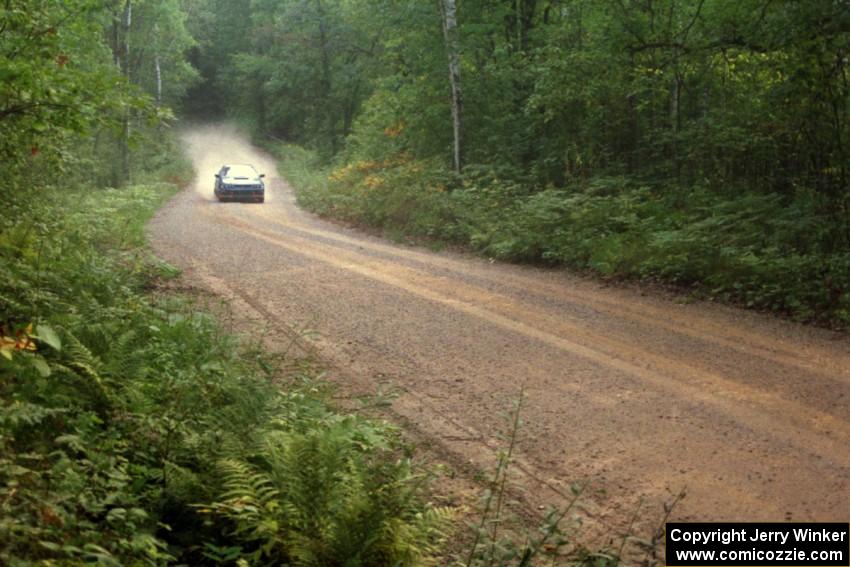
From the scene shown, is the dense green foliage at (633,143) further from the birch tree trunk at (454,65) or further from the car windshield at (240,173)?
the car windshield at (240,173)

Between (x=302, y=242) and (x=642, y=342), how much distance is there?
10.5 m

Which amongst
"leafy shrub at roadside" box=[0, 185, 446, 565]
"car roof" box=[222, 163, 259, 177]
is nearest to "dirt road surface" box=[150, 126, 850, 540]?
"leafy shrub at roadside" box=[0, 185, 446, 565]

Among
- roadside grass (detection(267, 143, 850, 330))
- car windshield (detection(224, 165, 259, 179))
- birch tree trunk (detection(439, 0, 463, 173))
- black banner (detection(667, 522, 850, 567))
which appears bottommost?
black banner (detection(667, 522, 850, 567))

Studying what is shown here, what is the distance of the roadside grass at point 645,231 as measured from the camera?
10320 millimetres

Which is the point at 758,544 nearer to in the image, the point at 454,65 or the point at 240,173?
the point at 454,65

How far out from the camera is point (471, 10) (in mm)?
22375

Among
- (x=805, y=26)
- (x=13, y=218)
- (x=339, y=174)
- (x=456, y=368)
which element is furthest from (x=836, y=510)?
(x=339, y=174)

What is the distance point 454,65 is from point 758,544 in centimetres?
1872

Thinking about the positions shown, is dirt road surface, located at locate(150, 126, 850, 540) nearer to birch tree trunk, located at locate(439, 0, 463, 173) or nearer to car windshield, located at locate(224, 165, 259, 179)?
birch tree trunk, located at locate(439, 0, 463, 173)

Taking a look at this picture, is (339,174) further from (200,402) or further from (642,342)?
(200,402)

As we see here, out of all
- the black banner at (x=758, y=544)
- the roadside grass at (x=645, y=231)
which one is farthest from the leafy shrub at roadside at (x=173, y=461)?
the roadside grass at (x=645, y=231)

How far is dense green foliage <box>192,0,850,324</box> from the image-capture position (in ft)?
36.6

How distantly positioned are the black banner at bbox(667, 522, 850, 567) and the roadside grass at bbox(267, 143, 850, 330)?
531 cm

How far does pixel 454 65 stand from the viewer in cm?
2142
